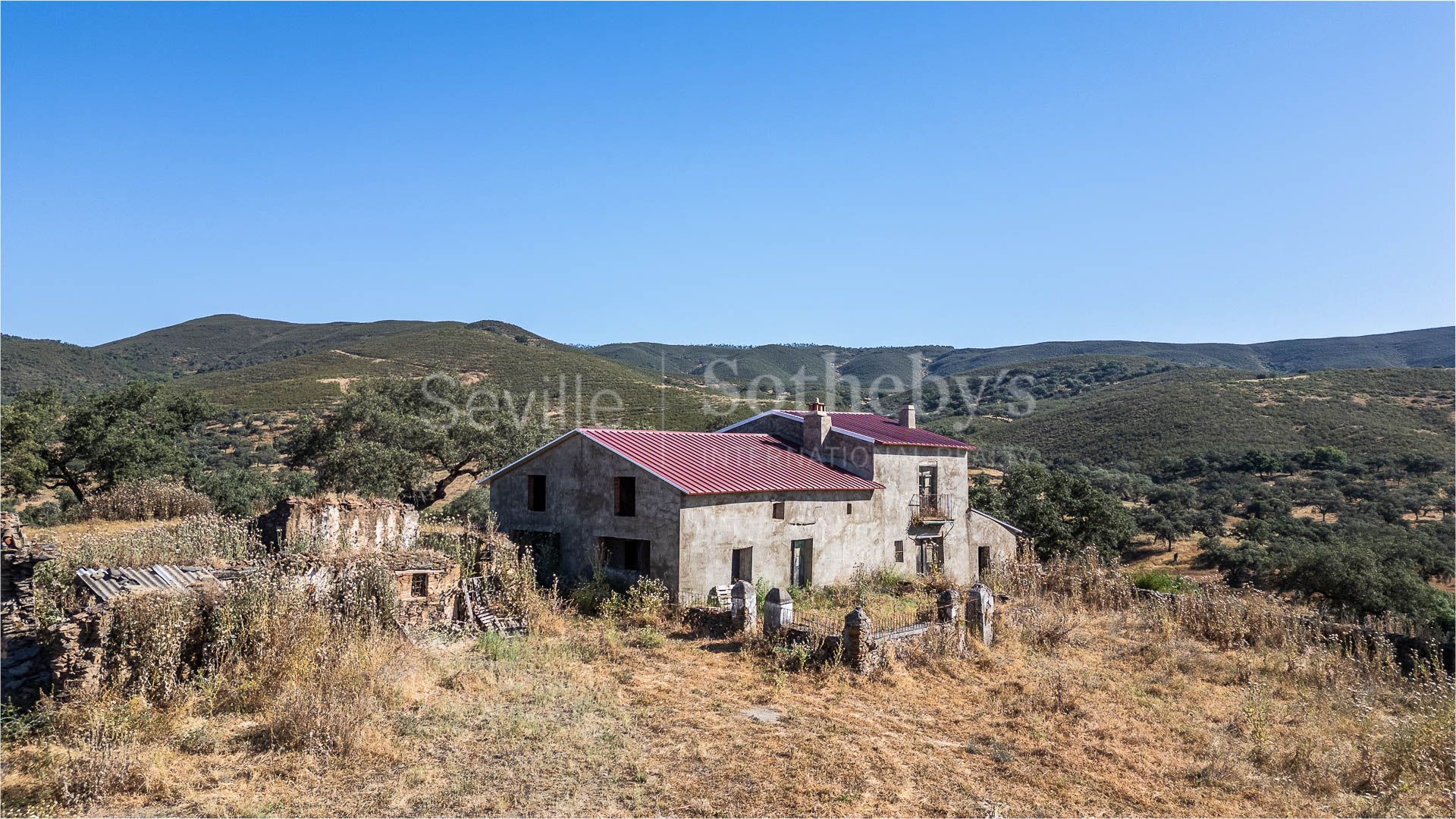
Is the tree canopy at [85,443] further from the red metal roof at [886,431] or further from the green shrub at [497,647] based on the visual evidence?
the red metal roof at [886,431]

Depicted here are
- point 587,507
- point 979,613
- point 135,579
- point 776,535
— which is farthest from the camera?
point 776,535

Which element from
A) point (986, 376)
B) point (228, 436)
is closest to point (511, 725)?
point (228, 436)

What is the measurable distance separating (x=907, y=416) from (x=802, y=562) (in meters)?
8.43

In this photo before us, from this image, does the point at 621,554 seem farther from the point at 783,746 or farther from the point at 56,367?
the point at 56,367

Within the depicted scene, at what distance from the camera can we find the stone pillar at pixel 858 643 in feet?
41.2

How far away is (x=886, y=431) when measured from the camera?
997 inches

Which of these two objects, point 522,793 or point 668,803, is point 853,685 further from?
point 522,793

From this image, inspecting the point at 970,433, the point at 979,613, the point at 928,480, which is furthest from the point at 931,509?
the point at 970,433

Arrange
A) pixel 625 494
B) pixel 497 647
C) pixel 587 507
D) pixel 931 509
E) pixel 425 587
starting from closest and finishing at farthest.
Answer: pixel 497 647 → pixel 425 587 → pixel 625 494 → pixel 587 507 → pixel 931 509

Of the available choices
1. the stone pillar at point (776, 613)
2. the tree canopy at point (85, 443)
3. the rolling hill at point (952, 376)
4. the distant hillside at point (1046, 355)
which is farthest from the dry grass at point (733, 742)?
the distant hillside at point (1046, 355)

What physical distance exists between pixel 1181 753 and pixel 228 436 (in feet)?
183

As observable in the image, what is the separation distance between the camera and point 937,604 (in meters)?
15.2

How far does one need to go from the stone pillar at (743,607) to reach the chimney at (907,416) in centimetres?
1366

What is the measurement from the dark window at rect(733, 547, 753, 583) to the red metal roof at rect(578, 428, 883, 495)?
153 centimetres
